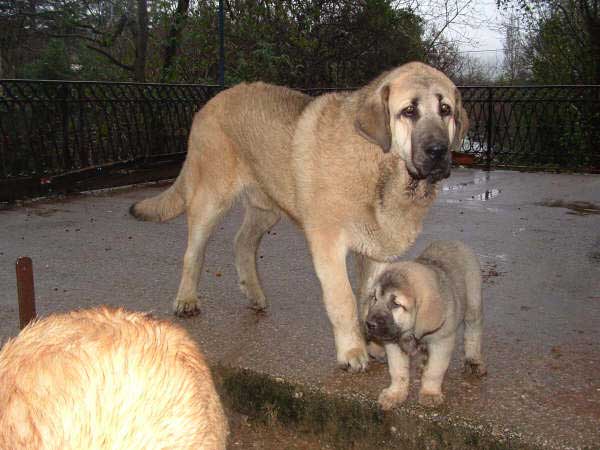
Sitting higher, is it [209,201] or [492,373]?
[209,201]

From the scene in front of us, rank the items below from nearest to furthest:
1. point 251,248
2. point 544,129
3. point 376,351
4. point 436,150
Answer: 1. point 436,150
2. point 376,351
3. point 251,248
4. point 544,129

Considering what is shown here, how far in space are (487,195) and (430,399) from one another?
6.77 metres

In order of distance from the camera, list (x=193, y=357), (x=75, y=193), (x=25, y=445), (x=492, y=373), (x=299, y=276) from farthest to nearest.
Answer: (x=75, y=193), (x=299, y=276), (x=492, y=373), (x=193, y=357), (x=25, y=445)

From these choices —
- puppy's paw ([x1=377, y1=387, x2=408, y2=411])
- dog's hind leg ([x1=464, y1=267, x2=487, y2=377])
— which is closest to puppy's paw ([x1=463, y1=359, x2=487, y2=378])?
dog's hind leg ([x1=464, y1=267, x2=487, y2=377])

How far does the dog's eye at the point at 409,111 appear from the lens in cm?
373

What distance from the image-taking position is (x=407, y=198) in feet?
12.6

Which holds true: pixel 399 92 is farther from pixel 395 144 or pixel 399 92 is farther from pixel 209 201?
pixel 209 201

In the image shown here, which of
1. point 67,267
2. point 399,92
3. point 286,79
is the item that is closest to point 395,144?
point 399,92

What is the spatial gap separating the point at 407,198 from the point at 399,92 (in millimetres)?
591

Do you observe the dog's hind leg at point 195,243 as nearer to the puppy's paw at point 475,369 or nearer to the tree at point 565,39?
the puppy's paw at point 475,369

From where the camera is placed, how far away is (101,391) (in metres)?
1.27

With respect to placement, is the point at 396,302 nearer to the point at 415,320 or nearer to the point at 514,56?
the point at 415,320

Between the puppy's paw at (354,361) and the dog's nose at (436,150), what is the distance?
3.78ft

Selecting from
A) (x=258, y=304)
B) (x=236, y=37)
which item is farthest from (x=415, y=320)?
(x=236, y=37)
